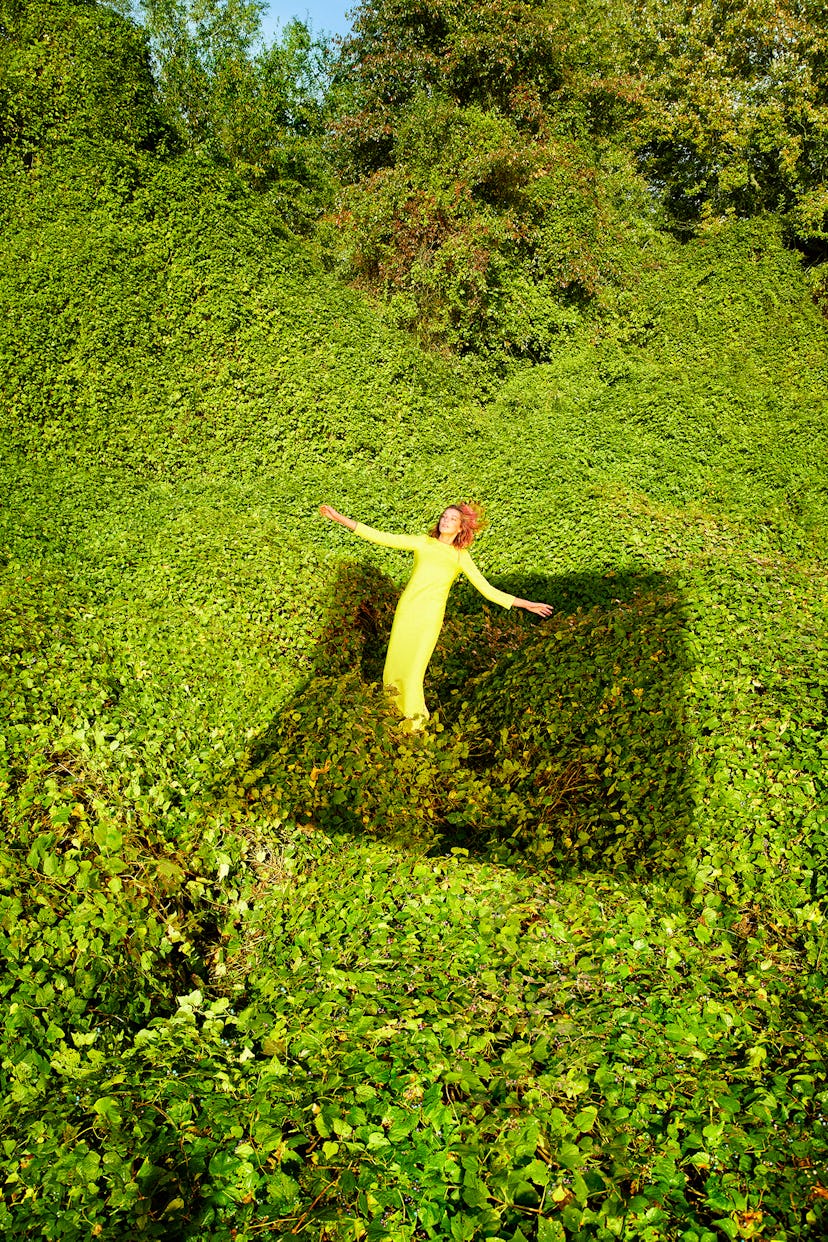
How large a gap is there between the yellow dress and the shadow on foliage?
24 cm

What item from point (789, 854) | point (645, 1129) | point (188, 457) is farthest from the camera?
point (188, 457)

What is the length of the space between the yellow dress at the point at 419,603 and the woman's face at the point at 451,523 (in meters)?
0.11

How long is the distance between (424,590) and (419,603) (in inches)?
3.9

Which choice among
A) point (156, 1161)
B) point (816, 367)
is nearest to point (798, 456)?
point (816, 367)

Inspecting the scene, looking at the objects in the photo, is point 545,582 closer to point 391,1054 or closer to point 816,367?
point 391,1054

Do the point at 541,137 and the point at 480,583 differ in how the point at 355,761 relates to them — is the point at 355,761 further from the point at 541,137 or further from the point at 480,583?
the point at 541,137

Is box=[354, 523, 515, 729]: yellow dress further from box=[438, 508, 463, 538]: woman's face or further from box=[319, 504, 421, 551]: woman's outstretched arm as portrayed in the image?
box=[438, 508, 463, 538]: woman's face

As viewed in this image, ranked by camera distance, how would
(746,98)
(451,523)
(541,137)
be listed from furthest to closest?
(746,98) → (541,137) → (451,523)

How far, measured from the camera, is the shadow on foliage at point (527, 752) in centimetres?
483

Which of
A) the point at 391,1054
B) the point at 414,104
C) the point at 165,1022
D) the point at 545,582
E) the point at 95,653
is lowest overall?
the point at 165,1022

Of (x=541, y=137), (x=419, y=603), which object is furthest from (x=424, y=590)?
(x=541, y=137)

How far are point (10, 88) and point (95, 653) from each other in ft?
39.1

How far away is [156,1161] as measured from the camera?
241cm

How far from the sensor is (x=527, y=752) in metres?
5.42
